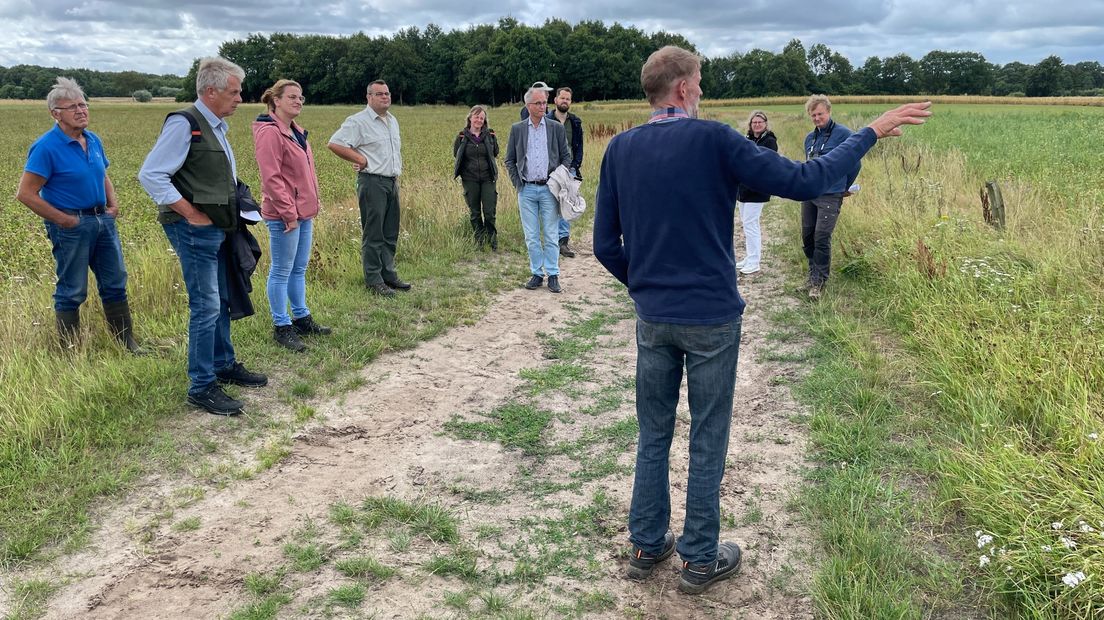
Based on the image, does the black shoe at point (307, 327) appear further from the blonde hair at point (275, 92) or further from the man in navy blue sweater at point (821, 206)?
the man in navy blue sweater at point (821, 206)

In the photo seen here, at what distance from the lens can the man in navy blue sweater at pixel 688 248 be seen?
251 cm

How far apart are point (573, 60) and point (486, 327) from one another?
84650 mm

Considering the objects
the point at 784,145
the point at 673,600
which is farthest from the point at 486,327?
the point at 784,145

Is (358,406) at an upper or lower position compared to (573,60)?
lower

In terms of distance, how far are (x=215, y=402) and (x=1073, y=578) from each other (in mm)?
4493

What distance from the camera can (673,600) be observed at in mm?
2844

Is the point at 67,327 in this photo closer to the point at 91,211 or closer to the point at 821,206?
the point at 91,211

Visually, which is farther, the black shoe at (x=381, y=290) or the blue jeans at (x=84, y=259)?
the black shoe at (x=381, y=290)

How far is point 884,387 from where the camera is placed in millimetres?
4605

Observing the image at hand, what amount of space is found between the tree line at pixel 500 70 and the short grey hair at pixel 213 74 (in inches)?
2982

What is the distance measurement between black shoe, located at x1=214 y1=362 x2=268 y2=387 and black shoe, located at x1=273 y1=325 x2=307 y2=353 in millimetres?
611

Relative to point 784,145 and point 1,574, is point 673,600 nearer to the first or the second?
point 1,574

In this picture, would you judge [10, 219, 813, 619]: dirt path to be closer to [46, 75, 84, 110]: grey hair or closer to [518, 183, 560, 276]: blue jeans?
[518, 183, 560, 276]: blue jeans

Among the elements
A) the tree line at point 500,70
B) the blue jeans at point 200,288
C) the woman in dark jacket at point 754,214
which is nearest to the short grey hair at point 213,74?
the blue jeans at point 200,288
